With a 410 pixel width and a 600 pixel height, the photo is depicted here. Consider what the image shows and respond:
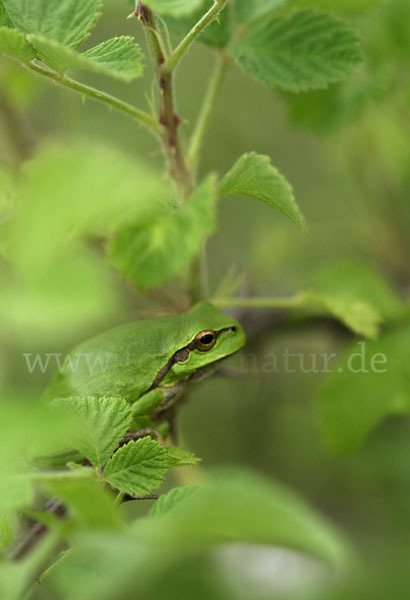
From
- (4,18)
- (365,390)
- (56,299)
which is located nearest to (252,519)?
(56,299)

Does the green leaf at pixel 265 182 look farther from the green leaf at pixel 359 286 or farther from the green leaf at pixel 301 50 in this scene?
the green leaf at pixel 359 286

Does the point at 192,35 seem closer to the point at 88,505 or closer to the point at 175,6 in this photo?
the point at 175,6

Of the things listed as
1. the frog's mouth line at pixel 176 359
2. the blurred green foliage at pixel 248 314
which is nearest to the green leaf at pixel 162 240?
the blurred green foliage at pixel 248 314

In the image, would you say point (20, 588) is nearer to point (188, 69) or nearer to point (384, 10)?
point (384, 10)

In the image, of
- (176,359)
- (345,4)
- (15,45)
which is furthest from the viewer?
(345,4)

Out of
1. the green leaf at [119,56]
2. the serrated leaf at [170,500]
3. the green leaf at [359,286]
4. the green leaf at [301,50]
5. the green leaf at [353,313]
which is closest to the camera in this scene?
the serrated leaf at [170,500]

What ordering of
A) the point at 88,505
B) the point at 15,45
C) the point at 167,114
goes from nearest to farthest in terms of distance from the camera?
the point at 88,505 → the point at 15,45 → the point at 167,114
